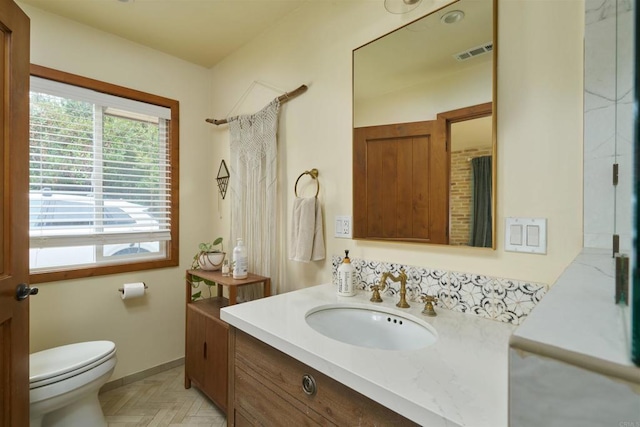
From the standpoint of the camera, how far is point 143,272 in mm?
2266

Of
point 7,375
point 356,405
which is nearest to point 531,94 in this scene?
point 356,405

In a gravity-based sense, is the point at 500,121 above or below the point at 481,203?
above

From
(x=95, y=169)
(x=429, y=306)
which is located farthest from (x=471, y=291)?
(x=95, y=169)

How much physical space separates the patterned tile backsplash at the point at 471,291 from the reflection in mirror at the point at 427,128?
132 mm

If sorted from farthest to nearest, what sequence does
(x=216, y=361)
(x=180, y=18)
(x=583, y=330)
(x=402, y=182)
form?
1. (x=180, y=18)
2. (x=216, y=361)
3. (x=402, y=182)
4. (x=583, y=330)

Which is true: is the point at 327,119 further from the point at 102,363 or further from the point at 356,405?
the point at 102,363

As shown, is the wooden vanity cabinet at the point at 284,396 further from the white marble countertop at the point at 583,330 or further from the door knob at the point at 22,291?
the door knob at the point at 22,291

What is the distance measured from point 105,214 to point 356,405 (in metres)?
2.16

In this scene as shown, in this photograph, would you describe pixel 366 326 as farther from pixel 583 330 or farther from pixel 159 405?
pixel 159 405

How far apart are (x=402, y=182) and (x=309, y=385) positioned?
0.88 meters

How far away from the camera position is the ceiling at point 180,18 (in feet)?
5.89

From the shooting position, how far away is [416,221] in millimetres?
1272

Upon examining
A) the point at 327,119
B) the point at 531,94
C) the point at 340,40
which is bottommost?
the point at 531,94

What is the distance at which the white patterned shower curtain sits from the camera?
1880mm
